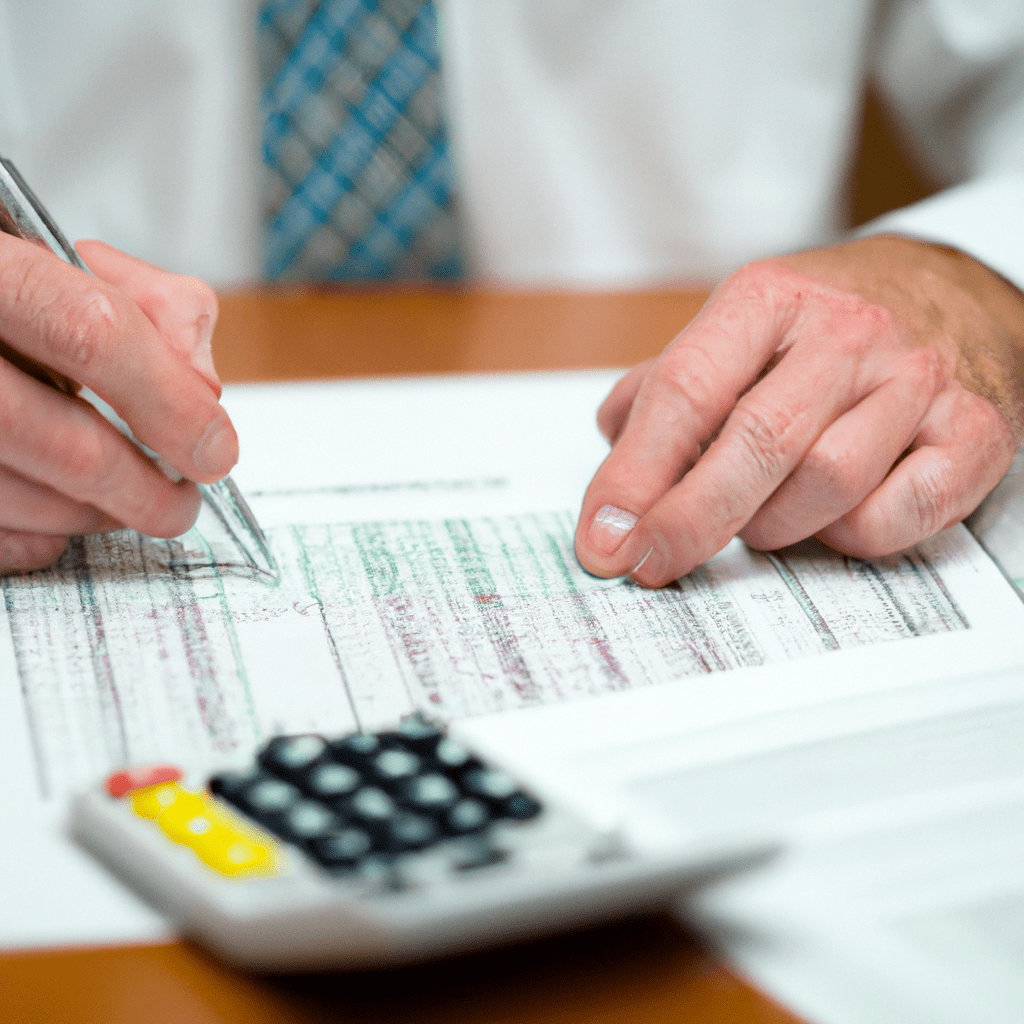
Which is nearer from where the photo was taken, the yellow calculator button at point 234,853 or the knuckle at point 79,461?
the yellow calculator button at point 234,853

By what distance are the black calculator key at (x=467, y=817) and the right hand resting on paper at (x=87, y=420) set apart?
181mm

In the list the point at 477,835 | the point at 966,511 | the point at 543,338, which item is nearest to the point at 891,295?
the point at 966,511

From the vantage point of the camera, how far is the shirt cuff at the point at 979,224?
0.60m

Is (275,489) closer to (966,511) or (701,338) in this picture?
(701,338)

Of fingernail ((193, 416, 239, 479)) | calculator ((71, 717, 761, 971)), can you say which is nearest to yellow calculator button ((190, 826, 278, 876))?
calculator ((71, 717, 761, 971))

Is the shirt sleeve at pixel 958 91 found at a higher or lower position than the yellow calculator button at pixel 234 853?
higher

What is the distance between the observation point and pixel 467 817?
0.27 metres

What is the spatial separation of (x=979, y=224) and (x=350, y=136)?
0.41 m

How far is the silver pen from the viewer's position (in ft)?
1.27

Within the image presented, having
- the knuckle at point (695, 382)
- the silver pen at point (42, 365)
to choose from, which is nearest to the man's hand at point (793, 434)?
the knuckle at point (695, 382)

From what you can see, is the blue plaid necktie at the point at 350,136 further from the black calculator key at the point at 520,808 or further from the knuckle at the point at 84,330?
the black calculator key at the point at 520,808

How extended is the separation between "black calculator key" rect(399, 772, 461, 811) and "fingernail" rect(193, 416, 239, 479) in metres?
0.16

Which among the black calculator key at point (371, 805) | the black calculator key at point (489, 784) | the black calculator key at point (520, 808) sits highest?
the black calculator key at point (520, 808)

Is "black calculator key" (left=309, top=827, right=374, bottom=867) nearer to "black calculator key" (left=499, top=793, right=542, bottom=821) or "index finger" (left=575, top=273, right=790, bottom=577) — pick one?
"black calculator key" (left=499, top=793, right=542, bottom=821)
